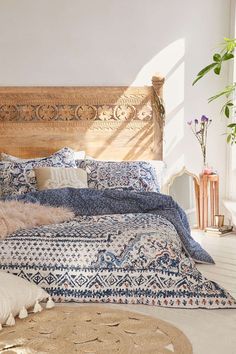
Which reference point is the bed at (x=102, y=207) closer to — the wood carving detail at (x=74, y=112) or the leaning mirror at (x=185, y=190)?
the wood carving detail at (x=74, y=112)

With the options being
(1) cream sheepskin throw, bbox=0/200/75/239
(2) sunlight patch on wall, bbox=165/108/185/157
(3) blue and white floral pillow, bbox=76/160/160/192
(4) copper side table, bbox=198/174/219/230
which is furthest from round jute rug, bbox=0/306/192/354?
(2) sunlight patch on wall, bbox=165/108/185/157

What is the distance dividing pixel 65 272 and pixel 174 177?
2751mm

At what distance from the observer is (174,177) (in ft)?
16.5

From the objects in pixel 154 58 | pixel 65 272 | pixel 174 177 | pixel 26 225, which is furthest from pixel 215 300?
pixel 154 58

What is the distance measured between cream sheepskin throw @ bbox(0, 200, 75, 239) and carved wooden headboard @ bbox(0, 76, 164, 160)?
6.06 feet

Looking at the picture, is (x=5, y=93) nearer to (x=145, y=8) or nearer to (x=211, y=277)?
(x=145, y=8)

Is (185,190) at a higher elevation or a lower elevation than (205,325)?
higher

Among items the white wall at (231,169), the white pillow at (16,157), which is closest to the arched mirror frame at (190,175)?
the white wall at (231,169)

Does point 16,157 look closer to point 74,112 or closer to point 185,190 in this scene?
point 74,112

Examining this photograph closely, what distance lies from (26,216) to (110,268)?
2.30ft

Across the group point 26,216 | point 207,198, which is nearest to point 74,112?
point 207,198

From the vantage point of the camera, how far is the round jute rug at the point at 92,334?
5.93ft

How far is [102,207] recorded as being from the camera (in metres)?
3.48

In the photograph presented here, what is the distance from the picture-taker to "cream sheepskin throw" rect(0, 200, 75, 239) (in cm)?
275
